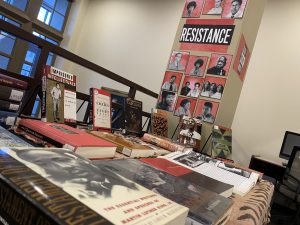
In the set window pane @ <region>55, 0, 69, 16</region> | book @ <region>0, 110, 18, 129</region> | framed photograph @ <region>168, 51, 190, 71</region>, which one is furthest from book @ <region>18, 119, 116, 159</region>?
window pane @ <region>55, 0, 69, 16</region>

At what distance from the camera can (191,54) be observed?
189 centimetres

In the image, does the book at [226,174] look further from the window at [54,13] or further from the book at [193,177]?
the window at [54,13]

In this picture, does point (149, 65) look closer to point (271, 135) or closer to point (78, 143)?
point (271, 135)

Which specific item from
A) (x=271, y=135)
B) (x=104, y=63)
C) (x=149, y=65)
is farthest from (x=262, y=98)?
(x=104, y=63)

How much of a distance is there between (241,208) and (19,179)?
0.55 meters

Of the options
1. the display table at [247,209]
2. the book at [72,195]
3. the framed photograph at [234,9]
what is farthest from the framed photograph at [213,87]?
the book at [72,195]

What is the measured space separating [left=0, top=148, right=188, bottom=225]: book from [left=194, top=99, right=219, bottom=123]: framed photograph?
1.45 m

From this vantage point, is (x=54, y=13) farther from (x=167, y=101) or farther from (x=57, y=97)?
(x=57, y=97)

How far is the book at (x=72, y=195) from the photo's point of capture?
27 centimetres

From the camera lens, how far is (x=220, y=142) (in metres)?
1.73

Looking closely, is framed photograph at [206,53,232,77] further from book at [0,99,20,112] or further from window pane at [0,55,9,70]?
window pane at [0,55,9,70]

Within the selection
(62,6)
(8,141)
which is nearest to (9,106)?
(8,141)

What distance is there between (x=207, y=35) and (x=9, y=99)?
1.41 m

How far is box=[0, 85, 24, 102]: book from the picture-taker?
0.79 meters
